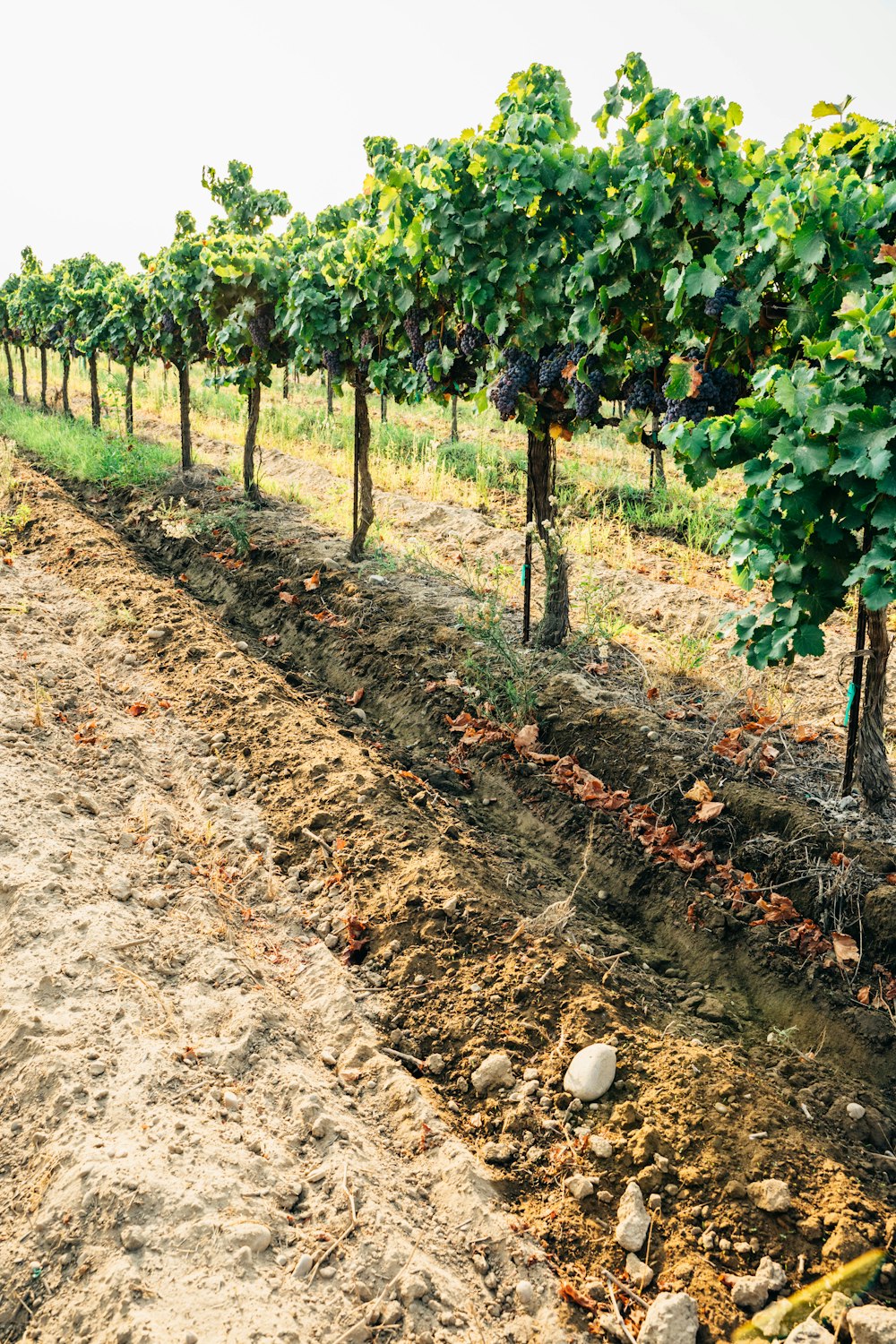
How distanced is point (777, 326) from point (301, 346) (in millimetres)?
5984

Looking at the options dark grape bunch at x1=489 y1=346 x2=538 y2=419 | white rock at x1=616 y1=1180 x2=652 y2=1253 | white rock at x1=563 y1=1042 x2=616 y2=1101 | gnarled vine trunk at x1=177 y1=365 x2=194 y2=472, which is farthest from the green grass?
white rock at x1=616 y1=1180 x2=652 y2=1253

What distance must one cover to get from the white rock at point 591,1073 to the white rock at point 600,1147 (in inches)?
6.3

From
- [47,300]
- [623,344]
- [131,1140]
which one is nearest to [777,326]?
[623,344]

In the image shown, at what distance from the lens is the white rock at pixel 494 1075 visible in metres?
3.18

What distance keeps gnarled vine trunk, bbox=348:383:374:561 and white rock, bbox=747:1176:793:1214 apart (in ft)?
23.0

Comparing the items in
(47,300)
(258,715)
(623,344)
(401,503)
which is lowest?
(258,715)

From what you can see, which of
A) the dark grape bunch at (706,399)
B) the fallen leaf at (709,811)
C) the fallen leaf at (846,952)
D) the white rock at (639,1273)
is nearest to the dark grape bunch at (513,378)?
the dark grape bunch at (706,399)

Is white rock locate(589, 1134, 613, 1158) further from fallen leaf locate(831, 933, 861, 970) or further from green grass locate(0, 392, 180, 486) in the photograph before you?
green grass locate(0, 392, 180, 486)

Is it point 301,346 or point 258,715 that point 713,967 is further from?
point 301,346

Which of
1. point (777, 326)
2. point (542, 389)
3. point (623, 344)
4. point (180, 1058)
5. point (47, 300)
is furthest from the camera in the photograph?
point (47, 300)

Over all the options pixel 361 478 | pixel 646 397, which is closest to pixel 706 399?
pixel 646 397

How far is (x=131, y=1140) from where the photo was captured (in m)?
2.68

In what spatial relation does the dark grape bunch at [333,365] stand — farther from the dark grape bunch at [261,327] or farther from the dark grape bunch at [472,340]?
the dark grape bunch at [472,340]

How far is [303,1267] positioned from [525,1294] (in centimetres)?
63
